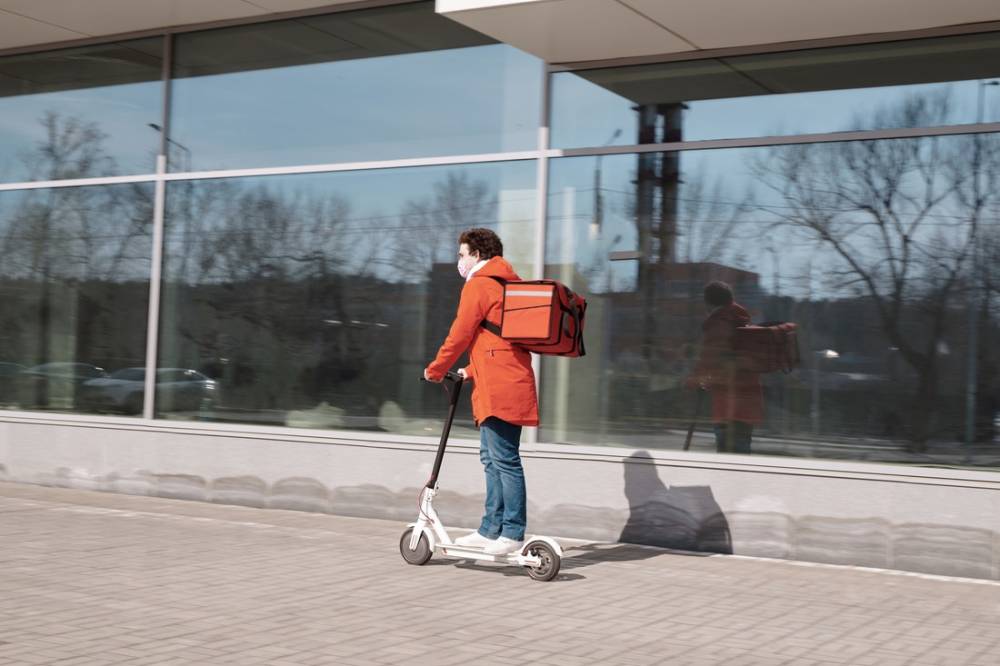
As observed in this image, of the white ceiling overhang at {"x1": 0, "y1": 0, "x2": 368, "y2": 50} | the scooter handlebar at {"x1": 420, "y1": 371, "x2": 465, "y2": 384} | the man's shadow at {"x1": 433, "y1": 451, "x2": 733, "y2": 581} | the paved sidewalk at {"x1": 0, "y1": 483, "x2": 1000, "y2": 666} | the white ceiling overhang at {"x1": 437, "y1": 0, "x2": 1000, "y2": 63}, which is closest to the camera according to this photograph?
the paved sidewalk at {"x1": 0, "y1": 483, "x2": 1000, "y2": 666}

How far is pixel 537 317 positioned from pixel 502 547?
1325mm

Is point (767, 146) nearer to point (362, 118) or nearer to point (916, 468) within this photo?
point (916, 468)

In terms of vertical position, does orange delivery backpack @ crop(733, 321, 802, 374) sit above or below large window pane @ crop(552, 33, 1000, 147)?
below

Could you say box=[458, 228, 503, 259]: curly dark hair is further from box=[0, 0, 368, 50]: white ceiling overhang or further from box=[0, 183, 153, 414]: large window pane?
box=[0, 183, 153, 414]: large window pane

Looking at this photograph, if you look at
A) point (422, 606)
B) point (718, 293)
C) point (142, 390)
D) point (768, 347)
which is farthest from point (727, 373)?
point (142, 390)

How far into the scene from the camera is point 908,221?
8.23 metres

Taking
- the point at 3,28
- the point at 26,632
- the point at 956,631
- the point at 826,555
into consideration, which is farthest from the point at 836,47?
the point at 3,28

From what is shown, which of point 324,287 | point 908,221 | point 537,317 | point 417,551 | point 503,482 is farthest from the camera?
point 324,287

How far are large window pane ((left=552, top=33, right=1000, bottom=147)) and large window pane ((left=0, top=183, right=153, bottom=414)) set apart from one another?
14.4 ft

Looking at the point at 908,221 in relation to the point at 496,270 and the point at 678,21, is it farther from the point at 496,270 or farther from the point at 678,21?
the point at 496,270

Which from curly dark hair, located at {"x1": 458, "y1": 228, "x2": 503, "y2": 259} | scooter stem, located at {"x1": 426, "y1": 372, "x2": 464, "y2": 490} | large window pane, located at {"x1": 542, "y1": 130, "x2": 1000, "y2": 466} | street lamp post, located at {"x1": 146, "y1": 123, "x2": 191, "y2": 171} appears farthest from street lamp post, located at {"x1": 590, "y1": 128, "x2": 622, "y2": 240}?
street lamp post, located at {"x1": 146, "y1": 123, "x2": 191, "y2": 171}

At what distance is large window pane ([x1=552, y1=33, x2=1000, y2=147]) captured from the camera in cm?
814

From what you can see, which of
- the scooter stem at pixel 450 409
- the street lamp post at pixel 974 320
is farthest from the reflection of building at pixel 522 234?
the scooter stem at pixel 450 409

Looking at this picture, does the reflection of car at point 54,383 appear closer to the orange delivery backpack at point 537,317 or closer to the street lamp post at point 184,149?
the street lamp post at point 184,149
